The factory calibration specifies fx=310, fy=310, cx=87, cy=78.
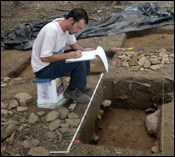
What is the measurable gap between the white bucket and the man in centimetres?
7

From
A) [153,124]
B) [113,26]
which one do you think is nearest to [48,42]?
[153,124]

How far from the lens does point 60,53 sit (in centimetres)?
362

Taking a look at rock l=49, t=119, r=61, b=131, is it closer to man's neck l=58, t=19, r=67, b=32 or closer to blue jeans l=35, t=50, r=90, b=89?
blue jeans l=35, t=50, r=90, b=89

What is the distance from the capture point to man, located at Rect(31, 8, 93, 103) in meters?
3.33

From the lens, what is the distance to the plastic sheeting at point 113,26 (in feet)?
20.3

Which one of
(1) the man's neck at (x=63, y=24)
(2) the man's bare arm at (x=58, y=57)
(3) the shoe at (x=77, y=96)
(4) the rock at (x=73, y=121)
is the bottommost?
(4) the rock at (x=73, y=121)

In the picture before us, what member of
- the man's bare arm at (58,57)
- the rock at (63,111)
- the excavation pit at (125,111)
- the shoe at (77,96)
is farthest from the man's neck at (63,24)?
the excavation pit at (125,111)

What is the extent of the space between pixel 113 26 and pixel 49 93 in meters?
3.19

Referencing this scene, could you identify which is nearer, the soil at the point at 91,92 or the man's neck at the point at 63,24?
the soil at the point at 91,92

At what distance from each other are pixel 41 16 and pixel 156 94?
174 inches

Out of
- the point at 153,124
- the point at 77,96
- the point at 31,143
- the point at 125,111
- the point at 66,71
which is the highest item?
the point at 66,71

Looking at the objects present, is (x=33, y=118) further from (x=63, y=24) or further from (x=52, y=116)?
(x=63, y=24)

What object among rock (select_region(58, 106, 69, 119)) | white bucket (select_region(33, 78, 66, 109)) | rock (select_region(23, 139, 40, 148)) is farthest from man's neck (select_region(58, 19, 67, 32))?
rock (select_region(23, 139, 40, 148))

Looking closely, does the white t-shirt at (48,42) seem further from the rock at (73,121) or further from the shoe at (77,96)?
the rock at (73,121)
